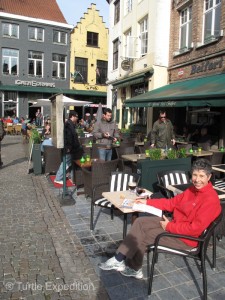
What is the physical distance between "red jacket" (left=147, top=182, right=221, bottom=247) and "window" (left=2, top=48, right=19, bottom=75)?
25.9 meters

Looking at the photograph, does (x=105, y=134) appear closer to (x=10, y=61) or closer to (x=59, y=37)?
(x=10, y=61)

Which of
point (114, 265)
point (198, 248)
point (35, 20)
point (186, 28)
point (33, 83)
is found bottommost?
point (114, 265)

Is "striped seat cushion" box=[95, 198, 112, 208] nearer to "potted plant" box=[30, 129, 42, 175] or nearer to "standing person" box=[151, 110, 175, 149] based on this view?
"standing person" box=[151, 110, 175, 149]

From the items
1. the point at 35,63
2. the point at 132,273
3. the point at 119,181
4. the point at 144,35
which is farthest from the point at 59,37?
the point at 132,273

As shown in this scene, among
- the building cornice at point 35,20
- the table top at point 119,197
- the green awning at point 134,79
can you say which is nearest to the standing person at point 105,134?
the table top at point 119,197

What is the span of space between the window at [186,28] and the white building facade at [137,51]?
0.86 m

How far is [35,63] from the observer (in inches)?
1059

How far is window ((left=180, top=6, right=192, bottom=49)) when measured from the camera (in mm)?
12258

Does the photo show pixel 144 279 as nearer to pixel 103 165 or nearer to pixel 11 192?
pixel 103 165

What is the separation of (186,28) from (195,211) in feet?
37.6

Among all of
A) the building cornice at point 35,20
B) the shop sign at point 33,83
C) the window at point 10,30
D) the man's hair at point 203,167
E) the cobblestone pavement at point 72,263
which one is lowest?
the cobblestone pavement at point 72,263

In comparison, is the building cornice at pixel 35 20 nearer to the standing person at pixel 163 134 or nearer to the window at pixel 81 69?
the window at pixel 81 69

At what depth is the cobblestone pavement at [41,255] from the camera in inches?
122

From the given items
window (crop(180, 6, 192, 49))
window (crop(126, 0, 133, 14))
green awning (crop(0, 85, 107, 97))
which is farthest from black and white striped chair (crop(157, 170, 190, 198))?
green awning (crop(0, 85, 107, 97))
